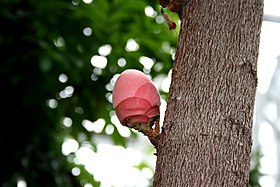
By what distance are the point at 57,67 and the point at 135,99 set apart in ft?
3.70

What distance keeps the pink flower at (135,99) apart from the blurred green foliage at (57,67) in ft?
3.43

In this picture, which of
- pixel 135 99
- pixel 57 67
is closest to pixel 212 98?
pixel 135 99

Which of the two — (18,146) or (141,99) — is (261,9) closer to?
(141,99)

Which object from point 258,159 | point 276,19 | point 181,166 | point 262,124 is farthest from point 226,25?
point 262,124

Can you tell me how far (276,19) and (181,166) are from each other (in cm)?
115

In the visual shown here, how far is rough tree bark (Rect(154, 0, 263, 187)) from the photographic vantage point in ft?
1.95

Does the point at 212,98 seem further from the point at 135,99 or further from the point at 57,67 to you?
the point at 57,67

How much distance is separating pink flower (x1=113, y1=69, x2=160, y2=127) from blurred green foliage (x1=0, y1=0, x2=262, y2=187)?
3.43ft

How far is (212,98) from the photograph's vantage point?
2.02 feet

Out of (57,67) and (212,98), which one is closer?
(212,98)

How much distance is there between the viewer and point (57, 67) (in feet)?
5.82

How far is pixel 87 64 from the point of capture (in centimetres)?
194

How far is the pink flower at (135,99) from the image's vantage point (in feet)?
2.19

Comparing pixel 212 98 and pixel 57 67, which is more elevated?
pixel 57 67
